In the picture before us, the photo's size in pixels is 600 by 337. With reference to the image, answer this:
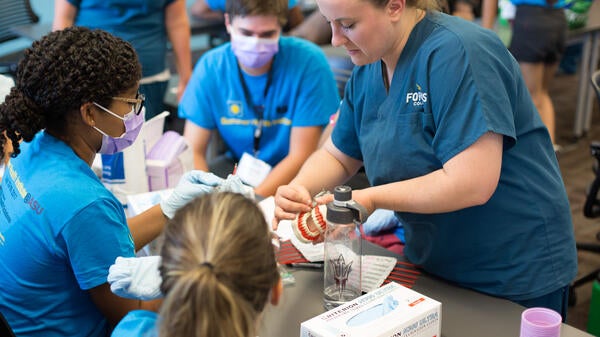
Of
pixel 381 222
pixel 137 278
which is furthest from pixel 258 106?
pixel 137 278

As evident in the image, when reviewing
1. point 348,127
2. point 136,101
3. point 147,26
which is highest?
point 136,101

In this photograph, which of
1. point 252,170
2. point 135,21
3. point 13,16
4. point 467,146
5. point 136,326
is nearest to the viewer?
point 136,326

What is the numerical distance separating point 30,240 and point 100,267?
16 centimetres

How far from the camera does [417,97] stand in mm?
1373

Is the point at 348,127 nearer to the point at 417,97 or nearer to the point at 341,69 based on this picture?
the point at 417,97

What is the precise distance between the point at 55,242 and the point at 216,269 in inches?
22.2

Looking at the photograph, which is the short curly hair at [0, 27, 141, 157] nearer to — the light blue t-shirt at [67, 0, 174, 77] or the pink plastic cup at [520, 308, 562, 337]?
the pink plastic cup at [520, 308, 562, 337]

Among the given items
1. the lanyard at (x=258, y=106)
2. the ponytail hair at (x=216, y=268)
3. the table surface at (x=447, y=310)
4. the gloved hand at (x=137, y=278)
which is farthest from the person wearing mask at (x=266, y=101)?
the ponytail hair at (x=216, y=268)

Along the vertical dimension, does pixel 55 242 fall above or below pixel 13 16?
Result: above

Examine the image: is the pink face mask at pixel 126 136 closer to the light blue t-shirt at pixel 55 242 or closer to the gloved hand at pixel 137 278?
the light blue t-shirt at pixel 55 242

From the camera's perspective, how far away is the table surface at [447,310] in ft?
4.33

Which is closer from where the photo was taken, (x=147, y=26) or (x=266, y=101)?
(x=266, y=101)

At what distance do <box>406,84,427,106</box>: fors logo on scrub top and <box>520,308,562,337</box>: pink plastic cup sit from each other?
47cm

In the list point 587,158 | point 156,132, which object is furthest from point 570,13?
point 156,132
